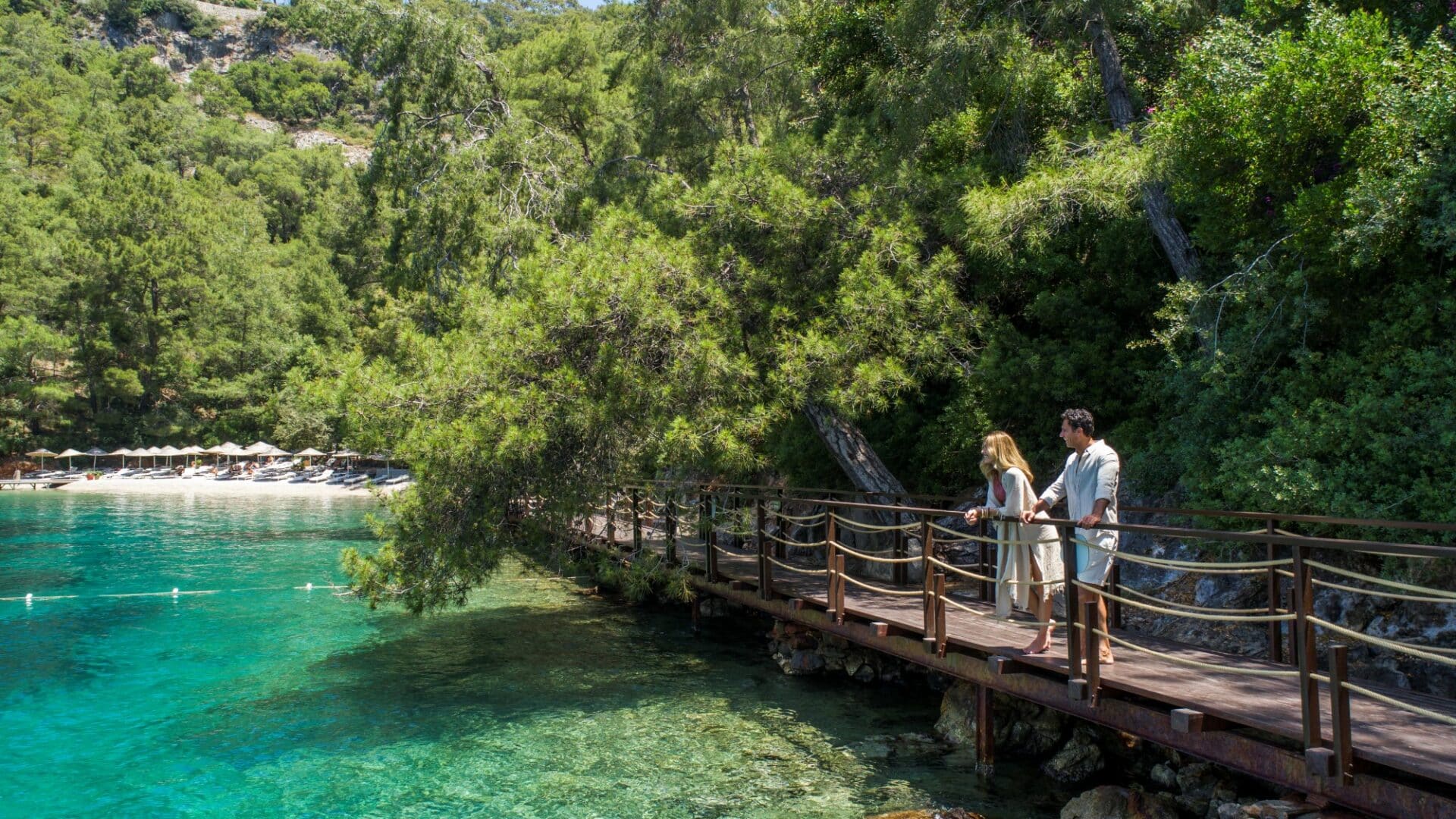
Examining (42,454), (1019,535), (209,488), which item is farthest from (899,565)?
(42,454)

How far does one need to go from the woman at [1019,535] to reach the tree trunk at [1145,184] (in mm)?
4101

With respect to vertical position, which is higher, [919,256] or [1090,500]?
[919,256]

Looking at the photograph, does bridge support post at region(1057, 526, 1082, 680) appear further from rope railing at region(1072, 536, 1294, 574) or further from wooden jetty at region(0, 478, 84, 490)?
wooden jetty at region(0, 478, 84, 490)

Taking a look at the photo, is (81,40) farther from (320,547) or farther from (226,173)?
(320,547)

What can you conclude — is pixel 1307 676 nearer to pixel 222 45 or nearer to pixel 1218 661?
pixel 1218 661

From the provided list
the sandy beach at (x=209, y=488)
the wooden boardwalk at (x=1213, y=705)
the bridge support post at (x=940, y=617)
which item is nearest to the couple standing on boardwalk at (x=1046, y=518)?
the wooden boardwalk at (x=1213, y=705)

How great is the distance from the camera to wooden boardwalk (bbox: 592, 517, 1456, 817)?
4844mm

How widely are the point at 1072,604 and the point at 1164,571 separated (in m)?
5.17

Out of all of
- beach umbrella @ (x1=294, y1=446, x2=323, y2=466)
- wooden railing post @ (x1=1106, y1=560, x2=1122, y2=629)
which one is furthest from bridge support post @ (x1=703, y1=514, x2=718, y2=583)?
beach umbrella @ (x1=294, y1=446, x2=323, y2=466)

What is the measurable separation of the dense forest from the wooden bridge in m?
1.33

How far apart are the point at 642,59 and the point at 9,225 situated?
6353cm

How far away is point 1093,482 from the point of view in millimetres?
6609

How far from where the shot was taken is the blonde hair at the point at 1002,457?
292 inches

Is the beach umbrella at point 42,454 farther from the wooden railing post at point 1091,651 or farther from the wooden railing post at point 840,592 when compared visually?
the wooden railing post at point 1091,651
